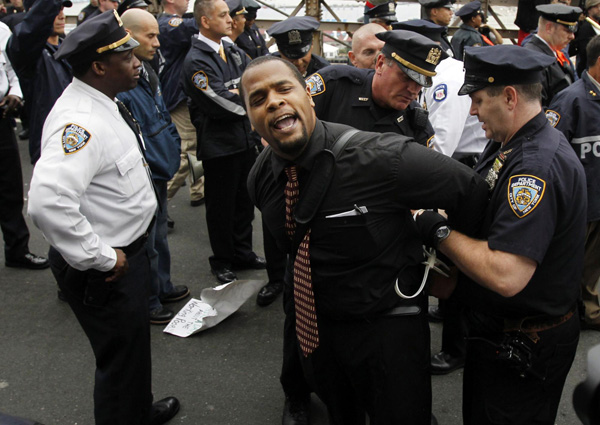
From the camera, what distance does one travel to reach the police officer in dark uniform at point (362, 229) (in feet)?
6.39

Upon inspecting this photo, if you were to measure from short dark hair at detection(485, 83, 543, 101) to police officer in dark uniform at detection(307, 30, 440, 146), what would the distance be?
848 millimetres

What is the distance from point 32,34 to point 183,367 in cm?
248

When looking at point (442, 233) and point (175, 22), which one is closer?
point (442, 233)

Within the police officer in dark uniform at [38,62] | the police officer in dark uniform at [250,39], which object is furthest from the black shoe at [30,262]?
the police officer in dark uniform at [250,39]

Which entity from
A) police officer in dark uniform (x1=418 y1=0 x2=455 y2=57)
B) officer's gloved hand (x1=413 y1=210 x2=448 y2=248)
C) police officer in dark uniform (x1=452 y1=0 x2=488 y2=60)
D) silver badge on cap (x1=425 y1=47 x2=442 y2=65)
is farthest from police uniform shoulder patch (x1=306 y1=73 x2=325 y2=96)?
police officer in dark uniform (x1=452 y1=0 x2=488 y2=60)

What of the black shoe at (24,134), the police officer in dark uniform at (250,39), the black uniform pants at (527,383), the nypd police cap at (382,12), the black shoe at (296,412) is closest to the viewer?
the black uniform pants at (527,383)

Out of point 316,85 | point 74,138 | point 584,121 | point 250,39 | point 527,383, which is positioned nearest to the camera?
point 527,383

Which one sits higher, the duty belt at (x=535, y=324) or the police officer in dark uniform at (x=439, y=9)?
the police officer in dark uniform at (x=439, y=9)

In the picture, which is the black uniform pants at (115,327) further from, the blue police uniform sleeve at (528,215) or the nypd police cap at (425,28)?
the nypd police cap at (425,28)

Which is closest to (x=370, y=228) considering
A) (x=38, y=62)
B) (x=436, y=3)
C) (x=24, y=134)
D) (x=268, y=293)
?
(x=268, y=293)

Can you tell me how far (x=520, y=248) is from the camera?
1825 millimetres

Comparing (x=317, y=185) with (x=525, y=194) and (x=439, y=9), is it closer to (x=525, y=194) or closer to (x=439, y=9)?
(x=525, y=194)

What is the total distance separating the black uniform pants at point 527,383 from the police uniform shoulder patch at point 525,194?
0.55 metres

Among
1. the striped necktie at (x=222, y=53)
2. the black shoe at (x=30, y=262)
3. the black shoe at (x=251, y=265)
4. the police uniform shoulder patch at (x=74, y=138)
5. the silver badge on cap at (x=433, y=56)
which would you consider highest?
the silver badge on cap at (x=433, y=56)
